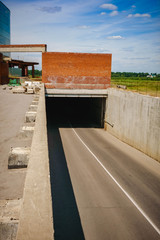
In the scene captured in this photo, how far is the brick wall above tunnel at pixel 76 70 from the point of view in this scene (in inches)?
1433

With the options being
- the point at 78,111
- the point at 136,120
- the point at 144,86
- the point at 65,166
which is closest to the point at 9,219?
the point at 65,166

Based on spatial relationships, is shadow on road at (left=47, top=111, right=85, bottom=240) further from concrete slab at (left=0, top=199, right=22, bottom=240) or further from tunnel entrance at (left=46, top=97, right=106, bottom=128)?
tunnel entrance at (left=46, top=97, right=106, bottom=128)

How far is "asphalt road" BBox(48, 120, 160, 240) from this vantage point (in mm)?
10180

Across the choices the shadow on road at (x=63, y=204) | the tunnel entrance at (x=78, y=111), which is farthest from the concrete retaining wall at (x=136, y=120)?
the shadow on road at (x=63, y=204)

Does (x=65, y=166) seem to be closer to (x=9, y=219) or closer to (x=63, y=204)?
(x=63, y=204)

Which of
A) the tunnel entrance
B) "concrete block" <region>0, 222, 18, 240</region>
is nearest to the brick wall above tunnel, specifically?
the tunnel entrance

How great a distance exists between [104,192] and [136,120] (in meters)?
11.6

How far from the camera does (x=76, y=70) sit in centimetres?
3703

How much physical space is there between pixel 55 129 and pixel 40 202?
3127 centimetres

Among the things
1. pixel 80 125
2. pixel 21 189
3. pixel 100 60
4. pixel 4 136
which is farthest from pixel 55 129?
pixel 21 189

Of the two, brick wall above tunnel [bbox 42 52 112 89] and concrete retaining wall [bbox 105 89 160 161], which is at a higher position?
brick wall above tunnel [bbox 42 52 112 89]

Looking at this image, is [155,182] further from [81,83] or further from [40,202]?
[81,83]

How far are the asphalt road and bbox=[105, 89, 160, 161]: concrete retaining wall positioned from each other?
1277mm

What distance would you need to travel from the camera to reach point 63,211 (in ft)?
38.3
